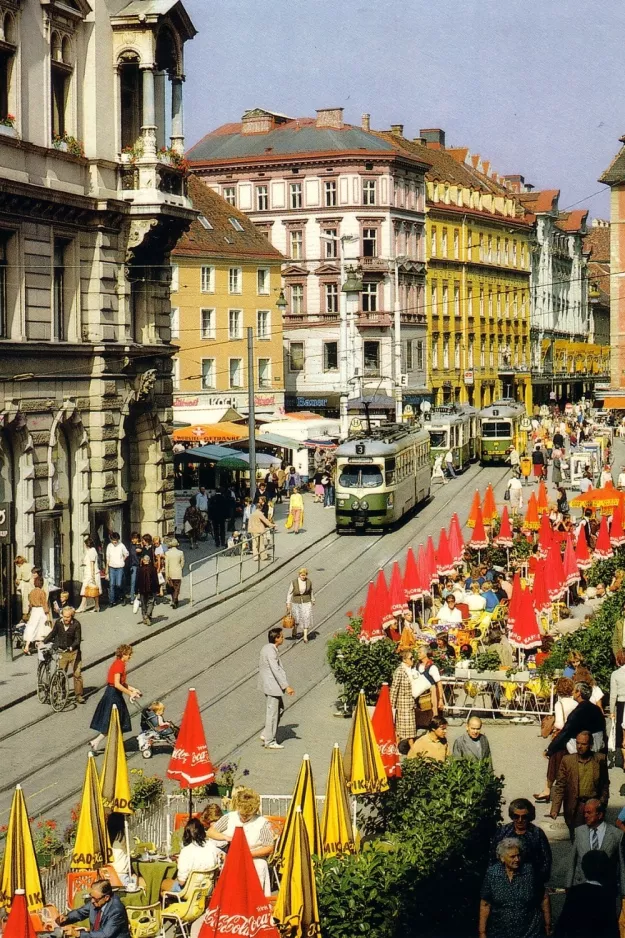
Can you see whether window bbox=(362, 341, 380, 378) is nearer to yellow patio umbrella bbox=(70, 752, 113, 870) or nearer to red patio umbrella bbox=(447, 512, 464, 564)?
red patio umbrella bbox=(447, 512, 464, 564)

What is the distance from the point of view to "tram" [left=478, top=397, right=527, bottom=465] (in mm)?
65688

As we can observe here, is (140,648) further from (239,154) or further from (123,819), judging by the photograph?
(239,154)

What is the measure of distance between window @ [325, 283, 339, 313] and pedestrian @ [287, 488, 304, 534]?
135ft

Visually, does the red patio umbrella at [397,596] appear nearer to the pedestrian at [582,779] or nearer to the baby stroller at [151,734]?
the baby stroller at [151,734]

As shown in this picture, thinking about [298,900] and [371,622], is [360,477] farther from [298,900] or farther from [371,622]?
[298,900]

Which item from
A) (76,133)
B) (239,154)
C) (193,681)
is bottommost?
(193,681)

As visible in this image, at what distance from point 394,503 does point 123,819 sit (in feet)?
99.8

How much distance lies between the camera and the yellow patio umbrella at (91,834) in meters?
14.1

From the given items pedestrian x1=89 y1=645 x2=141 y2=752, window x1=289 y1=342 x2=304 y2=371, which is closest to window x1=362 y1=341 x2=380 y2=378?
window x1=289 y1=342 x2=304 y2=371

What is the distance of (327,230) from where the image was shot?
86562 mm

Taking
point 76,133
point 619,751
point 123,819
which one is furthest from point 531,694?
point 76,133

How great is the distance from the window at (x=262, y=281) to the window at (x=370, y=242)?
978cm

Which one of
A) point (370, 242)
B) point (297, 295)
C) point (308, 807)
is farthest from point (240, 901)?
point (370, 242)

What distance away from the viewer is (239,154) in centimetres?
8788
